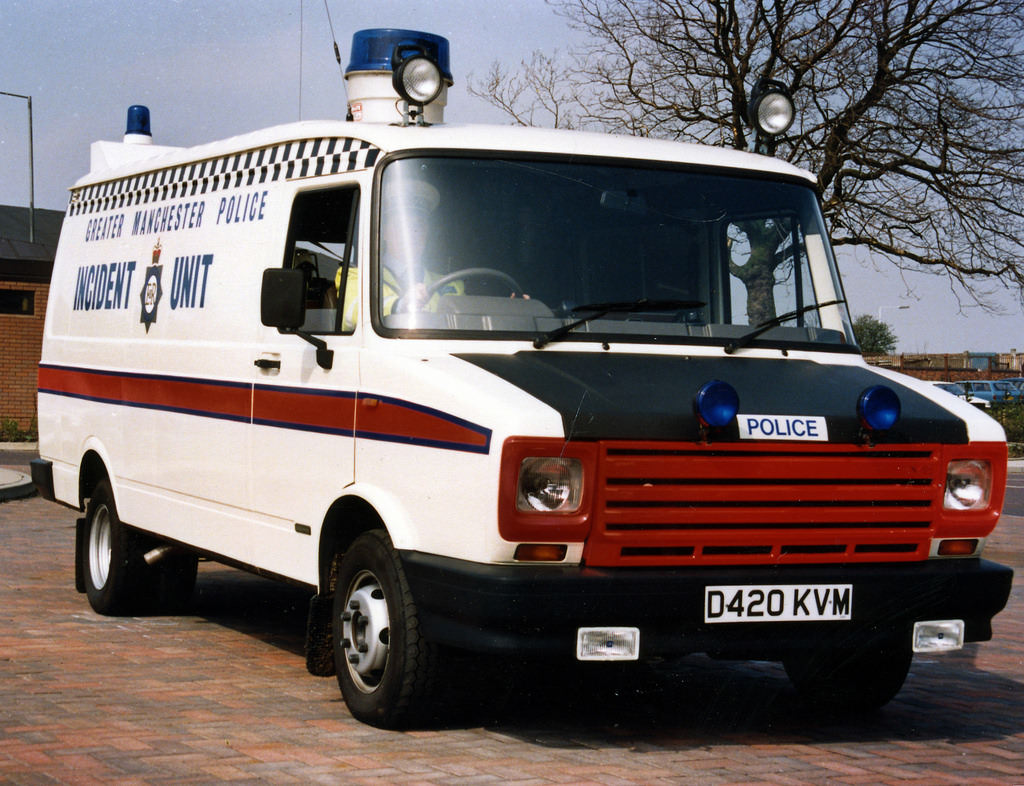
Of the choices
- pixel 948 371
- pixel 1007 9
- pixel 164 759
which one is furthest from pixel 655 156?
pixel 948 371

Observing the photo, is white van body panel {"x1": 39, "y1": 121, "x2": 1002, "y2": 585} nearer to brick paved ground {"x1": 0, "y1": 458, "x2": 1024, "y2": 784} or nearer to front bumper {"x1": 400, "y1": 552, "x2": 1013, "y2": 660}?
front bumper {"x1": 400, "y1": 552, "x2": 1013, "y2": 660}

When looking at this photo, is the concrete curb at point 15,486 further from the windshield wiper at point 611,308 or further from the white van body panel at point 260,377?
the windshield wiper at point 611,308

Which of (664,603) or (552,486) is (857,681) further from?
(552,486)

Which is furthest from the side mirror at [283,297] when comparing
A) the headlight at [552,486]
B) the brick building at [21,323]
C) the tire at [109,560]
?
the brick building at [21,323]

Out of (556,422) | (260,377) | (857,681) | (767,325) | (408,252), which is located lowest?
(857,681)

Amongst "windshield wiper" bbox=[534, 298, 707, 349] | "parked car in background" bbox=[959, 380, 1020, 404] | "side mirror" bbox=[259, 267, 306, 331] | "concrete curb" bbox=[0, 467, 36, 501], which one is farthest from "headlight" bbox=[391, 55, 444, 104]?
"parked car in background" bbox=[959, 380, 1020, 404]

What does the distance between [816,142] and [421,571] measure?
984 inches

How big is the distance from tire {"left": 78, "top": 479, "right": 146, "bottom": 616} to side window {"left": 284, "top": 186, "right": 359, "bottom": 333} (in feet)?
8.80

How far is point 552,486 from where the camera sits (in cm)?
583

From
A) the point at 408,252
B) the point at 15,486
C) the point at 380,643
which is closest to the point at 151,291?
the point at 408,252

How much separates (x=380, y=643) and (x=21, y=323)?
27375mm

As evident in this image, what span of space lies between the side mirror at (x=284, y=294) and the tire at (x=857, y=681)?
259cm

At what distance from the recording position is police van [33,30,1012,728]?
5891mm

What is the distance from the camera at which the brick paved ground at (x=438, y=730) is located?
19.2 feet
